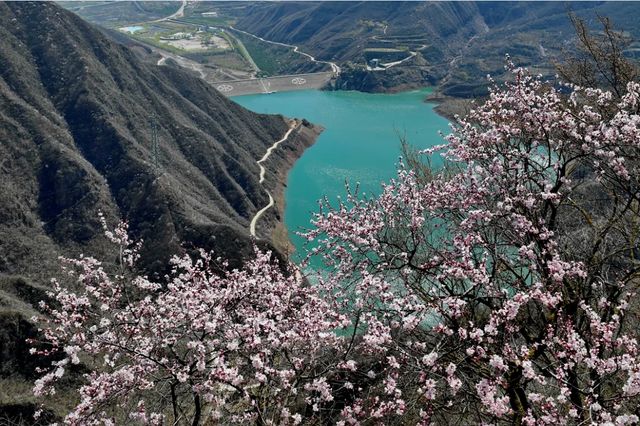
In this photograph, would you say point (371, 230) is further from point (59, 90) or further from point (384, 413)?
point (59, 90)

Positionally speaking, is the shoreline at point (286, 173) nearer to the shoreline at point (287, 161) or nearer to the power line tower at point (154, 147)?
the shoreline at point (287, 161)

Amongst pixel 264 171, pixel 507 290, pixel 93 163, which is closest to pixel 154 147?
pixel 93 163

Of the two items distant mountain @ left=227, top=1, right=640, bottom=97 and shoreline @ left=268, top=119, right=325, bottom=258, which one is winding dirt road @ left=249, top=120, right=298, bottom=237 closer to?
shoreline @ left=268, top=119, right=325, bottom=258

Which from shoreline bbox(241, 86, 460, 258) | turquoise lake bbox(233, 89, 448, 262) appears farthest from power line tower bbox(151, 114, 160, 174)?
turquoise lake bbox(233, 89, 448, 262)

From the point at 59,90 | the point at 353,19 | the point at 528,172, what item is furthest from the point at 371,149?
the point at 353,19

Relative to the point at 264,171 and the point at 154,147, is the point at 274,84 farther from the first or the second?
the point at 154,147

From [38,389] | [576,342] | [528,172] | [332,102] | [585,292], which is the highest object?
[528,172]
